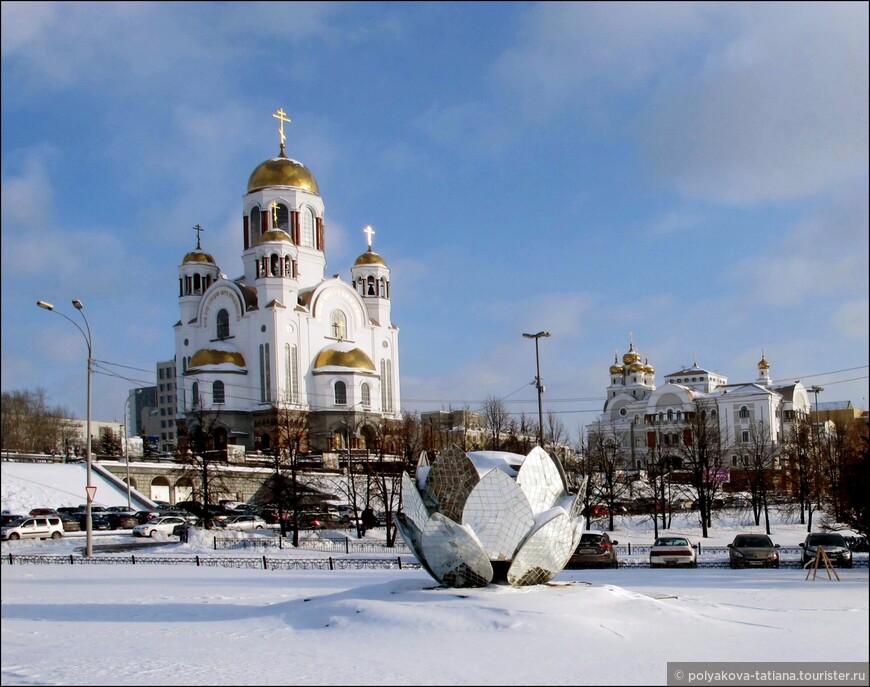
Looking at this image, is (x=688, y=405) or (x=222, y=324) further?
(x=688, y=405)

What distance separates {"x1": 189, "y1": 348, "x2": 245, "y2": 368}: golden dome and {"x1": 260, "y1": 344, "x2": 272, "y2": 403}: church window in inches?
68.6

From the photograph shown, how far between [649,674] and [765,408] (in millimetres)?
93984

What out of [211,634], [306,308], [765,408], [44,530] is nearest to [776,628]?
[211,634]

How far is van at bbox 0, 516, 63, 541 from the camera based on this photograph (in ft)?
110

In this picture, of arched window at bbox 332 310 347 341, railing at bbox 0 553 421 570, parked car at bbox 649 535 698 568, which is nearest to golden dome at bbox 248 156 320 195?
arched window at bbox 332 310 347 341

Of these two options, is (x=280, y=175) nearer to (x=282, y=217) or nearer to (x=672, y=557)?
(x=282, y=217)

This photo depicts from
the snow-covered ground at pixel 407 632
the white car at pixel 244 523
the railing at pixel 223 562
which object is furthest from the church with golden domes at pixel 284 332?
the snow-covered ground at pixel 407 632

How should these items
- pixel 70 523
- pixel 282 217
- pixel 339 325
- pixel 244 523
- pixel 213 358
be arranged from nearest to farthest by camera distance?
pixel 70 523
pixel 244 523
pixel 213 358
pixel 339 325
pixel 282 217

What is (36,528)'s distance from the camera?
34.7 metres

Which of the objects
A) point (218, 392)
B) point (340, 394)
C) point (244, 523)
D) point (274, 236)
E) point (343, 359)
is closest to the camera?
point (244, 523)

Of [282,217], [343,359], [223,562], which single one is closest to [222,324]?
[282,217]

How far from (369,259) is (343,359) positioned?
43.3 ft

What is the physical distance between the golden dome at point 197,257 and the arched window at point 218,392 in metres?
12.7

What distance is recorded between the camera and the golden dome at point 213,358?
69.3m
